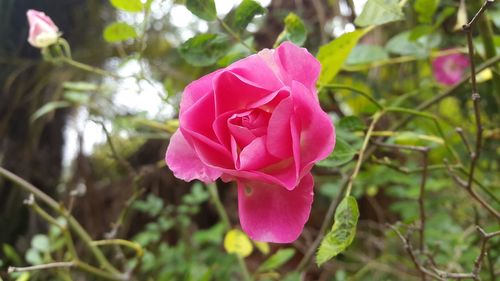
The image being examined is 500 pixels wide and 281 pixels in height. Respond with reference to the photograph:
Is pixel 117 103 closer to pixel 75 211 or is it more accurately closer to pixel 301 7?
pixel 75 211

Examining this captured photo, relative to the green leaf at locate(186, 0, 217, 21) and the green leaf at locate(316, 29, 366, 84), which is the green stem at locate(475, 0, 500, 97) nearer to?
the green leaf at locate(316, 29, 366, 84)

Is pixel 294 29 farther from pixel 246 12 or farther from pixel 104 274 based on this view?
pixel 104 274

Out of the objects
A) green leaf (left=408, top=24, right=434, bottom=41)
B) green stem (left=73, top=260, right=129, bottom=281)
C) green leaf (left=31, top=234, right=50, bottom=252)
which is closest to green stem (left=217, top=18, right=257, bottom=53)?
green leaf (left=408, top=24, right=434, bottom=41)

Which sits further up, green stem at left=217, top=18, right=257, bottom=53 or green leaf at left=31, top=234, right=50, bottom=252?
green stem at left=217, top=18, right=257, bottom=53

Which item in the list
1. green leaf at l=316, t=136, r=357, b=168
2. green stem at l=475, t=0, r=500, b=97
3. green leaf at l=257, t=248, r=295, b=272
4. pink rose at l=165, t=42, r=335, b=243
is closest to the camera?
pink rose at l=165, t=42, r=335, b=243

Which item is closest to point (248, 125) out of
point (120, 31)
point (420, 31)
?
point (120, 31)

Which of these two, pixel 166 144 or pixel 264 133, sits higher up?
pixel 264 133

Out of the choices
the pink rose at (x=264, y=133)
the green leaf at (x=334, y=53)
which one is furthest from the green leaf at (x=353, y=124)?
the pink rose at (x=264, y=133)
